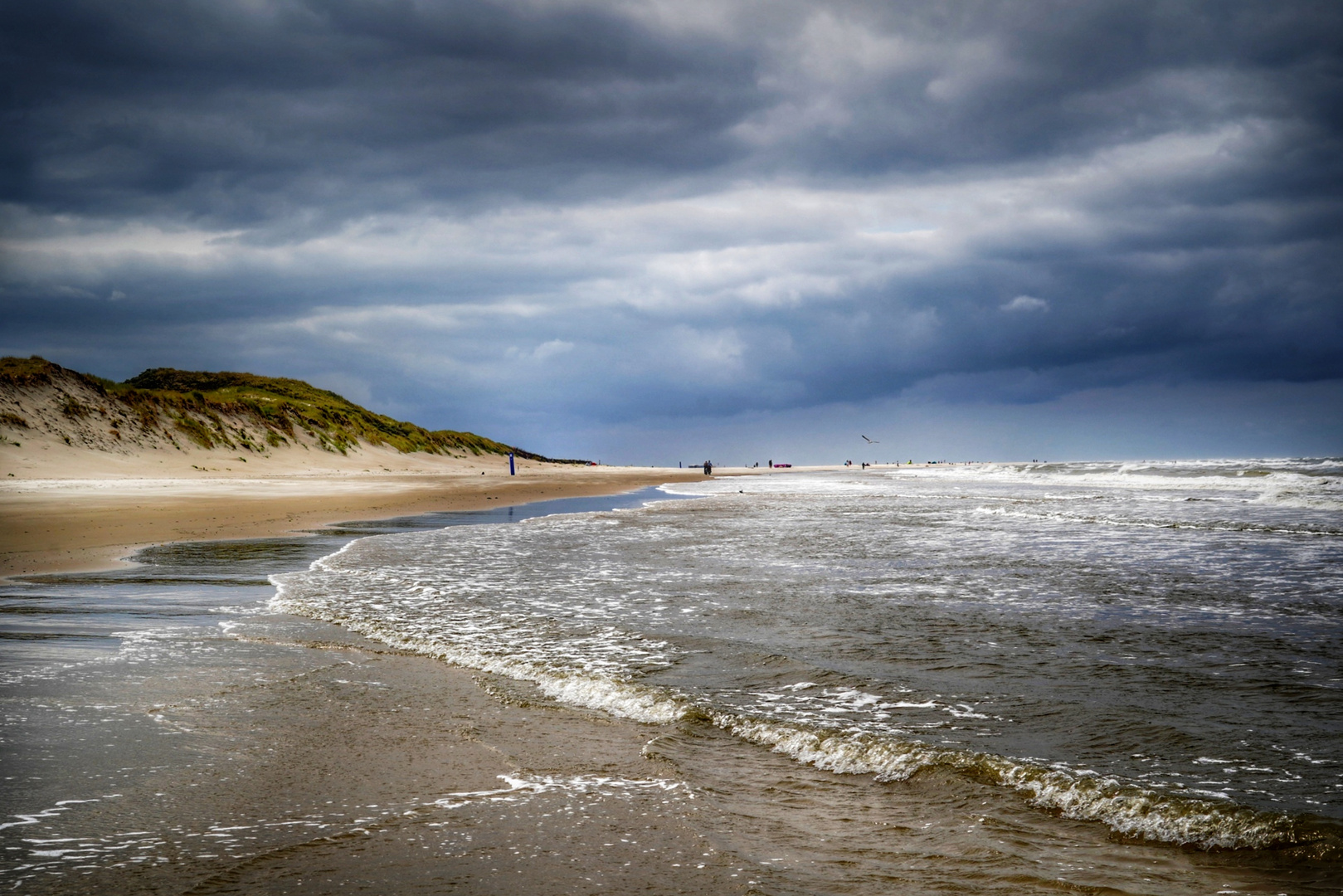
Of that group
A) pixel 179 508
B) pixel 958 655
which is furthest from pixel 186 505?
pixel 958 655

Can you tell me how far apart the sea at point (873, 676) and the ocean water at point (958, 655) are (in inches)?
1.1

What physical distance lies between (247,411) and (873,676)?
2595 inches

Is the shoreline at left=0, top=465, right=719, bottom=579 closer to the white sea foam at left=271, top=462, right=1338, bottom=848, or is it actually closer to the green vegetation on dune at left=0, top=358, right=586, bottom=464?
the white sea foam at left=271, top=462, right=1338, bottom=848

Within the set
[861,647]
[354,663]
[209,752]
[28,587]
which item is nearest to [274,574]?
[28,587]

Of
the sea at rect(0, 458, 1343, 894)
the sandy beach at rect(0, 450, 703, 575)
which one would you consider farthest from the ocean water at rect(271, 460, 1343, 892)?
the sandy beach at rect(0, 450, 703, 575)

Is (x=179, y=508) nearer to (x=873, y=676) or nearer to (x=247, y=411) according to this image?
(x=873, y=676)

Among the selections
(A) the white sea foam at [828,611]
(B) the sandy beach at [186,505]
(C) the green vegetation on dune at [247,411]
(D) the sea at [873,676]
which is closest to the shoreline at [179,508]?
(B) the sandy beach at [186,505]

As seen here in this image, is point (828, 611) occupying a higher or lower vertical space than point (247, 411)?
lower

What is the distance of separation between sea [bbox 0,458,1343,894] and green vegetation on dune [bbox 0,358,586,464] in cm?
4294

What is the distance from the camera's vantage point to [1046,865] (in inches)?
139

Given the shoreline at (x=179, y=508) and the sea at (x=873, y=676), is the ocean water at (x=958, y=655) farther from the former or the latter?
the shoreline at (x=179, y=508)

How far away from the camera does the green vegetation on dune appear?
49938 mm

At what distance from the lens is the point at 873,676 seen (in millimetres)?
6539

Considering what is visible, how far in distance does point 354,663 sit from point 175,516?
18617 mm
